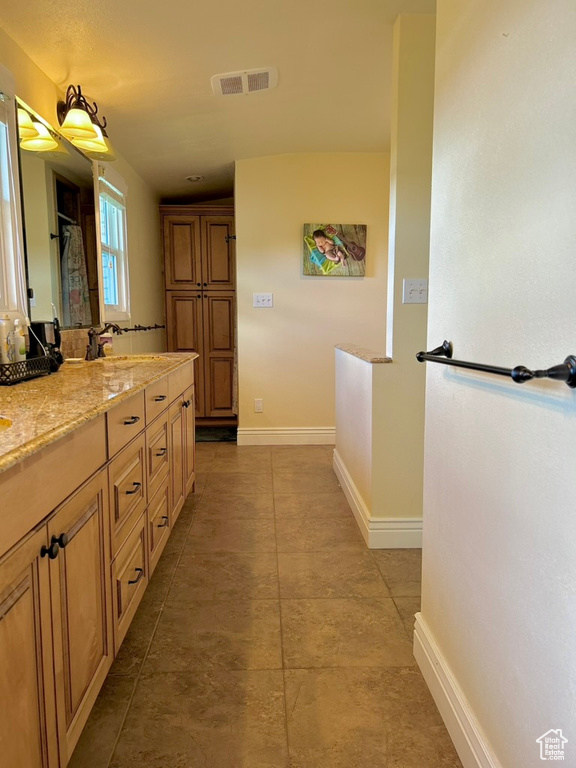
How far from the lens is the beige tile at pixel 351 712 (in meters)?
1.22

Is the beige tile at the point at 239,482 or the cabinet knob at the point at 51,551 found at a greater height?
the cabinet knob at the point at 51,551

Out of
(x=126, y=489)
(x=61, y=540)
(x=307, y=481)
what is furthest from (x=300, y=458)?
(x=61, y=540)

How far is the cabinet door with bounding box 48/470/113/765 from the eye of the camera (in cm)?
100

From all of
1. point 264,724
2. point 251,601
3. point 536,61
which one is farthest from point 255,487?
point 536,61

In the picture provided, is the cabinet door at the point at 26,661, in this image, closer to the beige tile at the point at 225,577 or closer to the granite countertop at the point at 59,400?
the granite countertop at the point at 59,400

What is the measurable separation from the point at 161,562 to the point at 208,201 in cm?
420

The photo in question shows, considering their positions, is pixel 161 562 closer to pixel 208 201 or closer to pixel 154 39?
pixel 154 39

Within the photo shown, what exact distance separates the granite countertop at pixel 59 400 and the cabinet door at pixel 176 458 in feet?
0.89

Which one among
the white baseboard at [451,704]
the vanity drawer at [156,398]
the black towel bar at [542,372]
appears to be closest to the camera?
the black towel bar at [542,372]

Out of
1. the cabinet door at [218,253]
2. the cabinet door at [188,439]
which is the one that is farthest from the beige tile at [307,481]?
the cabinet door at [218,253]

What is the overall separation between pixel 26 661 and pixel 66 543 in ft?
0.75

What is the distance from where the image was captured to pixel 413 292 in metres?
2.29

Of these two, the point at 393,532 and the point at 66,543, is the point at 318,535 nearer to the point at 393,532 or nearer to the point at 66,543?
the point at 393,532
